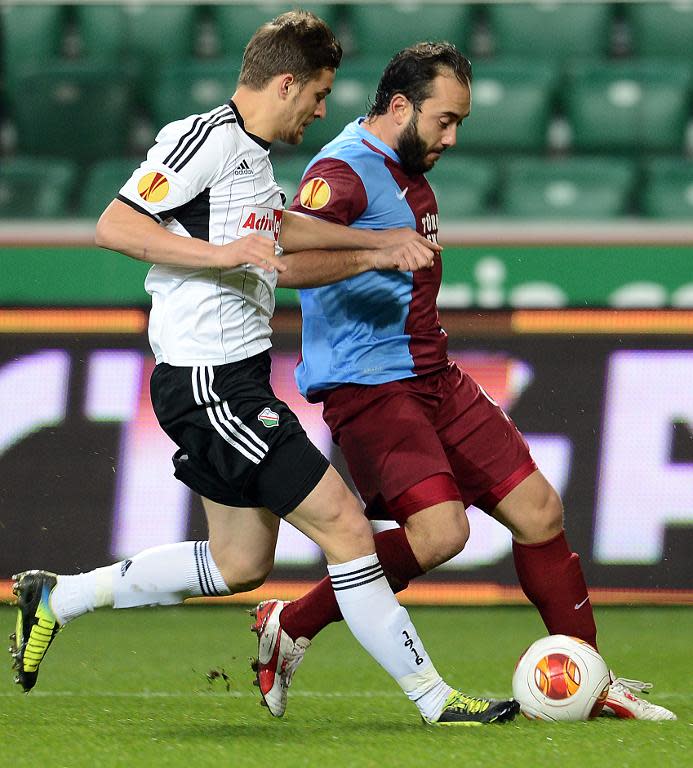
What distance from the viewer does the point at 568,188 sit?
779cm

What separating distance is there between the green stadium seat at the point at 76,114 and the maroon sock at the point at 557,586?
14.2 feet

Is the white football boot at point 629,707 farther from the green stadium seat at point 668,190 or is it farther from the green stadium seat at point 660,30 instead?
the green stadium seat at point 660,30

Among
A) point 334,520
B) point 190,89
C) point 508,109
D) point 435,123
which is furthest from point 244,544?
point 508,109

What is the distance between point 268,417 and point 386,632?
0.61m

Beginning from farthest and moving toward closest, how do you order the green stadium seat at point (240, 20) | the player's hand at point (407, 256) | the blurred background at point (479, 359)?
1. the green stadium seat at point (240, 20)
2. the blurred background at point (479, 359)
3. the player's hand at point (407, 256)

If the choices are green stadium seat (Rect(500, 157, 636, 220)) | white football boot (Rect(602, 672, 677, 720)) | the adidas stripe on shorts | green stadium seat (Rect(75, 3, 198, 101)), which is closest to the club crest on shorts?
the adidas stripe on shorts

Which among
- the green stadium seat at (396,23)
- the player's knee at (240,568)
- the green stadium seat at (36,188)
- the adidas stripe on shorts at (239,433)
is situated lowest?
the player's knee at (240,568)

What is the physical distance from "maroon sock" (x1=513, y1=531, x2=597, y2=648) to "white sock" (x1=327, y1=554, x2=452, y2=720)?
588mm

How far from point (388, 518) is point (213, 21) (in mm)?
5053

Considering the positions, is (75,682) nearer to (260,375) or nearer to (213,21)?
(260,375)

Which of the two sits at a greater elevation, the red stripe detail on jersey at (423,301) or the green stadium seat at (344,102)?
the green stadium seat at (344,102)

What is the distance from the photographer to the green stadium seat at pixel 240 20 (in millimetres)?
8312

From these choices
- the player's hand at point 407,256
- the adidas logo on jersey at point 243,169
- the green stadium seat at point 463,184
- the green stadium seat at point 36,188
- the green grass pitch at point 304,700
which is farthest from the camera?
the green stadium seat at point 463,184

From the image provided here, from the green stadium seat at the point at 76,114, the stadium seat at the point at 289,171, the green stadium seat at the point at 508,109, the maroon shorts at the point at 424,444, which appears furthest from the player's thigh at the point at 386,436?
the green stadium seat at the point at 508,109
